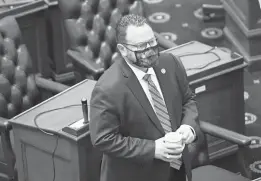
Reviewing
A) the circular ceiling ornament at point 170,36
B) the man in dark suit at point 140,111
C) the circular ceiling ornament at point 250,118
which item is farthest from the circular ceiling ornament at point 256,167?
the circular ceiling ornament at point 170,36

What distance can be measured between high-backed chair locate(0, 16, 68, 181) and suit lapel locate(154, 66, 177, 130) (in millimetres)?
1391

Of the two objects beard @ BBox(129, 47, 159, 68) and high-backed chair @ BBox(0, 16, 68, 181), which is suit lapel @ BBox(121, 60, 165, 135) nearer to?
beard @ BBox(129, 47, 159, 68)

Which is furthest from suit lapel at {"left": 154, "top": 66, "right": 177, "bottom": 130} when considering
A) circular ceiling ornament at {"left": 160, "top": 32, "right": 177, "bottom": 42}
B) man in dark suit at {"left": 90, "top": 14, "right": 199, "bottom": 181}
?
circular ceiling ornament at {"left": 160, "top": 32, "right": 177, "bottom": 42}

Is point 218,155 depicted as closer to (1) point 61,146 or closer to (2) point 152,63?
(1) point 61,146

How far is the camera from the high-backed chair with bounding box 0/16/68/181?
4340 mm

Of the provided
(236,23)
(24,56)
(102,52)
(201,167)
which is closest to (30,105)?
(24,56)

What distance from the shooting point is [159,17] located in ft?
22.2

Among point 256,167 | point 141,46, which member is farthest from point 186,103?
point 256,167

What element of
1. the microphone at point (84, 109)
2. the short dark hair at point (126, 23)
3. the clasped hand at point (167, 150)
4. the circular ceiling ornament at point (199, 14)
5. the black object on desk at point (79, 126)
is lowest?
the circular ceiling ornament at point (199, 14)

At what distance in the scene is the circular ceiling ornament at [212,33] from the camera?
637 cm

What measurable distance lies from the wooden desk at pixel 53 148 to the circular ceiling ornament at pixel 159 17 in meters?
2.64

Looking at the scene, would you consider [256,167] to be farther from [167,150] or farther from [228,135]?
[167,150]

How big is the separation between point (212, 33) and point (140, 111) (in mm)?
3462

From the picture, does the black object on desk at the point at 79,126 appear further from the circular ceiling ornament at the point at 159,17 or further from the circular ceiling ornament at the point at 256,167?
the circular ceiling ornament at the point at 159,17
